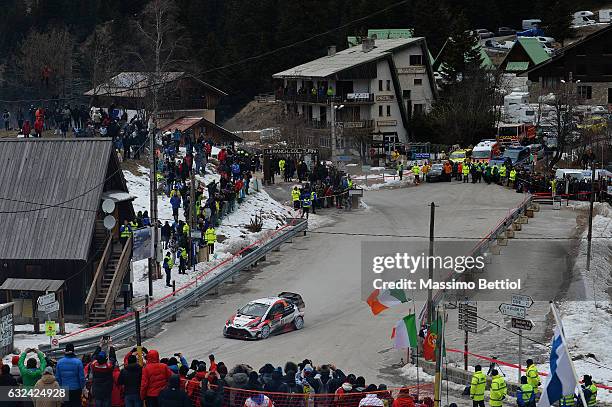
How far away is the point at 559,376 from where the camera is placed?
18109mm

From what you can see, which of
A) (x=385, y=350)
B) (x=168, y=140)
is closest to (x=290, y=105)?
(x=168, y=140)

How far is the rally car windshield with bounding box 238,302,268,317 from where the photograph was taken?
33.0 metres

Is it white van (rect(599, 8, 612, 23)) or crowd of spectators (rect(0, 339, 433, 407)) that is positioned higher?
white van (rect(599, 8, 612, 23))

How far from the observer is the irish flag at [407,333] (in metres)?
28.0

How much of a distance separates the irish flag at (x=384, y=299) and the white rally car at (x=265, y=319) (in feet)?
10.1

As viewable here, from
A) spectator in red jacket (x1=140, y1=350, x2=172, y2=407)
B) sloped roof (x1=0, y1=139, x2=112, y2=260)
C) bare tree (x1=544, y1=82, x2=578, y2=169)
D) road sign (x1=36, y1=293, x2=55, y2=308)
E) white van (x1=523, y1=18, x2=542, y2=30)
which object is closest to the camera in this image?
spectator in red jacket (x1=140, y1=350, x2=172, y2=407)

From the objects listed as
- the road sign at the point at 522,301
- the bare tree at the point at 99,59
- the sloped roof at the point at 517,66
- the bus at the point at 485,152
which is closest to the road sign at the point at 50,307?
the road sign at the point at 522,301

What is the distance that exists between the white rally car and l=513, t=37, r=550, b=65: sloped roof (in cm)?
7075

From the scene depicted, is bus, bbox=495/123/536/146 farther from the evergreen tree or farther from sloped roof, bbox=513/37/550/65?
sloped roof, bbox=513/37/550/65

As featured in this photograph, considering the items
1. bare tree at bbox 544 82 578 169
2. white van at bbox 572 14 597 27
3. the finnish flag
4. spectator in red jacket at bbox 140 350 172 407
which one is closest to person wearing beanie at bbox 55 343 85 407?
spectator in red jacket at bbox 140 350 172 407

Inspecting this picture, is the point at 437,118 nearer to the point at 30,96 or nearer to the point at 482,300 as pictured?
the point at 30,96

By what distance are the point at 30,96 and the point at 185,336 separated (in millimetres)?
46253

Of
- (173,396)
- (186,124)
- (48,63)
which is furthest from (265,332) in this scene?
(48,63)

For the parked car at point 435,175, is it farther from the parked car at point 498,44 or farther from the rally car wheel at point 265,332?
the parked car at point 498,44
